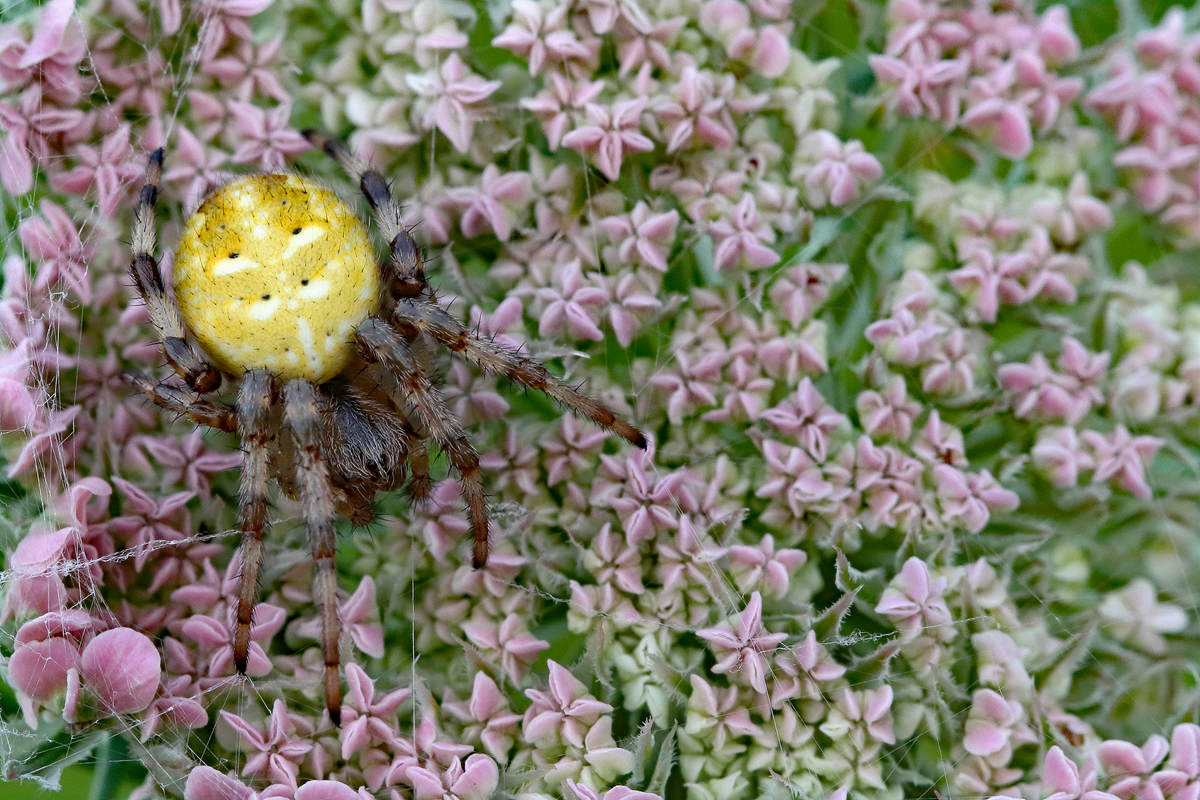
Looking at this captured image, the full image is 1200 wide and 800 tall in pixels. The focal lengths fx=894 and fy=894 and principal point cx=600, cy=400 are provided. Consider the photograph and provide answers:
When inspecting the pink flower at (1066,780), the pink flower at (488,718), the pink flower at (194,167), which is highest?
the pink flower at (194,167)

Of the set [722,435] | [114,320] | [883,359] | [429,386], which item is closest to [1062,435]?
[883,359]

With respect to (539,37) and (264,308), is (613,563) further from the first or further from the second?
(539,37)

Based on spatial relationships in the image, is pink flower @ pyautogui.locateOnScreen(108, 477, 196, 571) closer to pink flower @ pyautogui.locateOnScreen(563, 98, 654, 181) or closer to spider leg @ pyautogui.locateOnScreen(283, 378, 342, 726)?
spider leg @ pyautogui.locateOnScreen(283, 378, 342, 726)

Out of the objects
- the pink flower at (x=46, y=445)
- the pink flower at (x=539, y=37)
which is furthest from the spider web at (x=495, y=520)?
the pink flower at (x=539, y=37)

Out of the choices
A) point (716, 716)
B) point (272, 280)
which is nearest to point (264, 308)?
point (272, 280)

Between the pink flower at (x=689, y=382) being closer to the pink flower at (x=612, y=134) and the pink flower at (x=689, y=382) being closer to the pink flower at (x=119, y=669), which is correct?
the pink flower at (x=612, y=134)
